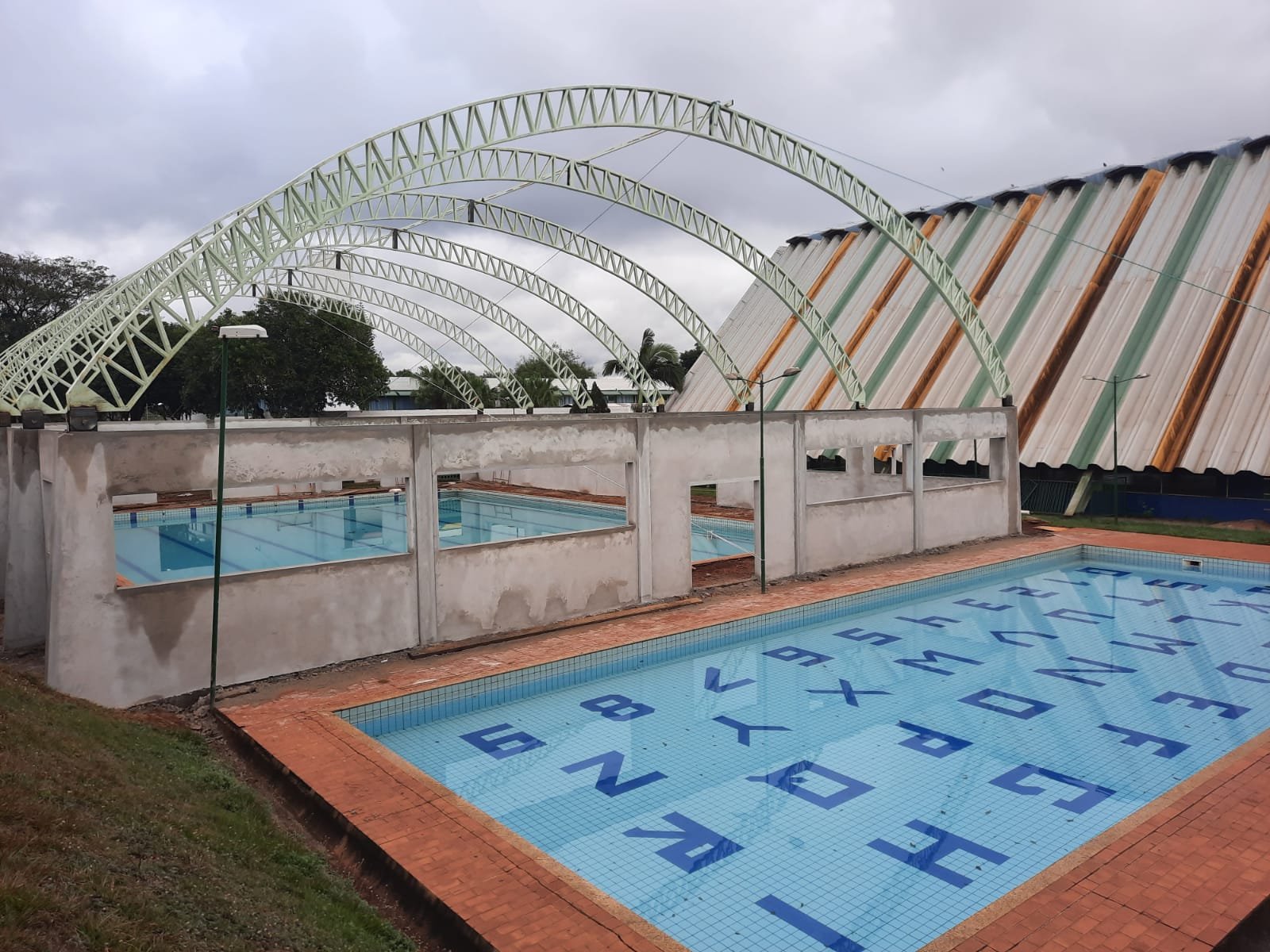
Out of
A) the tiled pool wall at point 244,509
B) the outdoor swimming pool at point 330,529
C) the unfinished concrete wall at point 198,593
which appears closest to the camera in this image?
the unfinished concrete wall at point 198,593

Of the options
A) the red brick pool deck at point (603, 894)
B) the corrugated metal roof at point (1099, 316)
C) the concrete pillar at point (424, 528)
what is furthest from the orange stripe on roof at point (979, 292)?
the red brick pool deck at point (603, 894)

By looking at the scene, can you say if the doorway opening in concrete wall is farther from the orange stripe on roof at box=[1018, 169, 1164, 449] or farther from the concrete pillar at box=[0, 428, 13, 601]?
the concrete pillar at box=[0, 428, 13, 601]

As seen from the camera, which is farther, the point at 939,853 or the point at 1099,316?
the point at 1099,316

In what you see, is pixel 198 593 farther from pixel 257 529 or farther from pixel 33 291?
pixel 33 291

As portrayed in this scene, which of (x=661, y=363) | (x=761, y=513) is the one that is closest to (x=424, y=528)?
(x=761, y=513)

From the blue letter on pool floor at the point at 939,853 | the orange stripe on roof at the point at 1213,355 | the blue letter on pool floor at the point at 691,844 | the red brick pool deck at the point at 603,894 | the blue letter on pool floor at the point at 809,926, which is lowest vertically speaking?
the blue letter on pool floor at the point at 809,926

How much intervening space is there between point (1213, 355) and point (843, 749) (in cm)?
1836

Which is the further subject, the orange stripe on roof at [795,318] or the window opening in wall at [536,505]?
the orange stripe on roof at [795,318]

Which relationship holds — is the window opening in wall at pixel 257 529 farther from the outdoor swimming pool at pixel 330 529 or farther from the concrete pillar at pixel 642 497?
the concrete pillar at pixel 642 497

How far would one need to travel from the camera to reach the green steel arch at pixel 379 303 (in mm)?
27627

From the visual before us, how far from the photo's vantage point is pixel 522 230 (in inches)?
848

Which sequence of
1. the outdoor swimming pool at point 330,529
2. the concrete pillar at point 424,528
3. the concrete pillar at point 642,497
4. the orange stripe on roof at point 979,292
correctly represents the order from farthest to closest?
the orange stripe on roof at point 979,292 → the outdoor swimming pool at point 330,529 → the concrete pillar at point 642,497 → the concrete pillar at point 424,528

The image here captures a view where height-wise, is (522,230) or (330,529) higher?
(522,230)

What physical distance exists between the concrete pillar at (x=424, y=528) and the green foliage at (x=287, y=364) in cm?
3203
